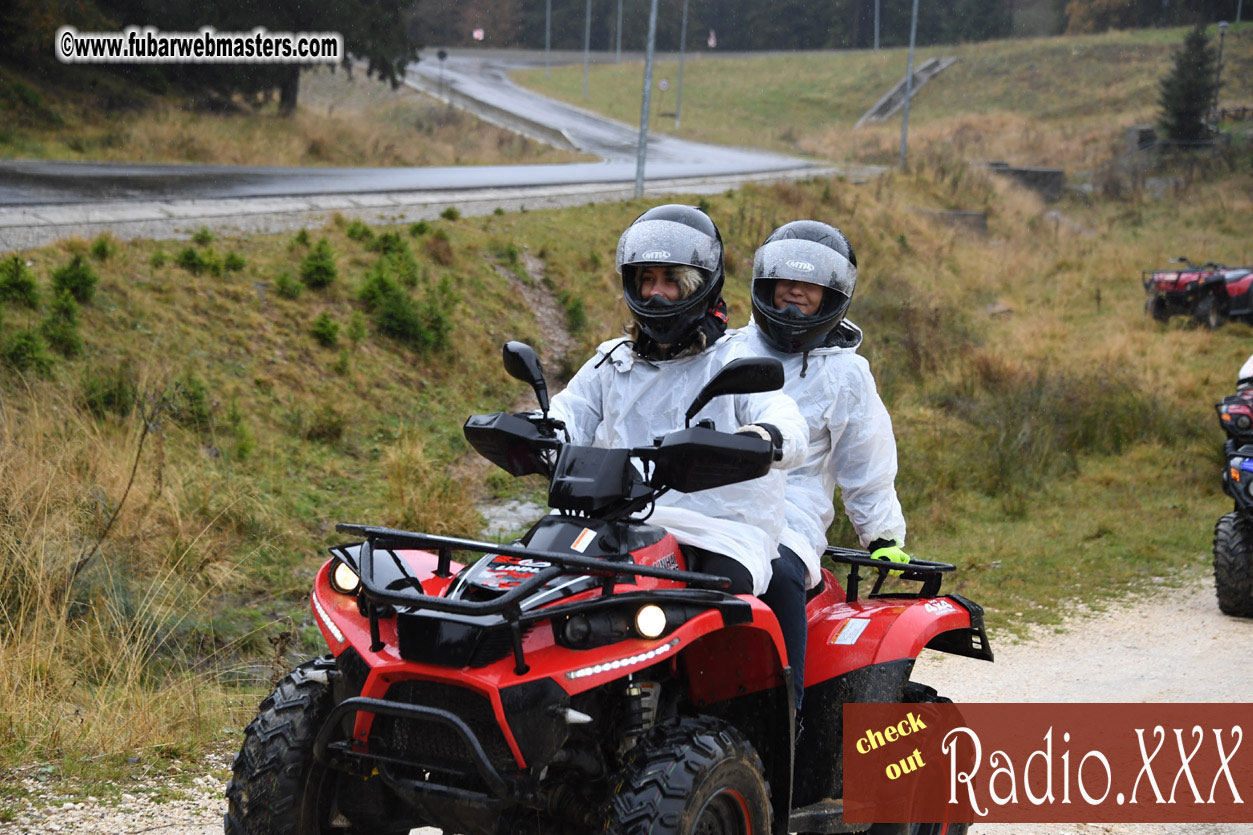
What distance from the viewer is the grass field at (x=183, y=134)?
2253cm

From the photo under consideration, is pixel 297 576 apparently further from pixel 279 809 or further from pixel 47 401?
pixel 279 809

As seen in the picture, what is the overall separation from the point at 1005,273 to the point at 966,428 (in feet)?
47.5

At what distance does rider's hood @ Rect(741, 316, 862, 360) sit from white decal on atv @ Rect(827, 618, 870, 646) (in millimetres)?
1072

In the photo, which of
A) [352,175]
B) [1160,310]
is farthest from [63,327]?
[1160,310]

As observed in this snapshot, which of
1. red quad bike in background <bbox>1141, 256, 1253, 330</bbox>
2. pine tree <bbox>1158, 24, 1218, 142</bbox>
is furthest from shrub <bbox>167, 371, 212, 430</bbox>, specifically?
pine tree <bbox>1158, 24, 1218, 142</bbox>

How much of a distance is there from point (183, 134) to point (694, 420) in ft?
76.5

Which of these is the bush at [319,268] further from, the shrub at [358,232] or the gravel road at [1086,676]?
the gravel road at [1086,676]

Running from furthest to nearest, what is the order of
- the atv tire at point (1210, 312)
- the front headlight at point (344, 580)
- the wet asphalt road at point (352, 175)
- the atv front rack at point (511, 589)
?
the atv tire at point (1210, 312), the wet asphalt road at point (352, 175), the front headlight at point (344, 580), the atv front rack at point (511, 589)

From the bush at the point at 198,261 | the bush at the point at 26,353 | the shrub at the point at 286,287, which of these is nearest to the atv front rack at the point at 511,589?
the bush at the point at 26,353

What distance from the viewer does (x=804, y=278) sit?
184 inches

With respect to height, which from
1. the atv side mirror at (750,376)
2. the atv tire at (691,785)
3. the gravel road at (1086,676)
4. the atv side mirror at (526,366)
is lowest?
the gravel road at (1086,676)

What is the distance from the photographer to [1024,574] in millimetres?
9508

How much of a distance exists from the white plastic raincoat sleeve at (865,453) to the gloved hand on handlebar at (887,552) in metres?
0.03

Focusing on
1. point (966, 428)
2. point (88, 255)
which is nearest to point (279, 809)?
point (88, 255)
